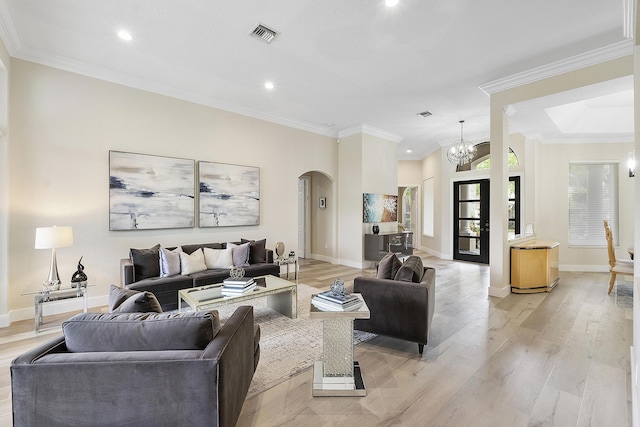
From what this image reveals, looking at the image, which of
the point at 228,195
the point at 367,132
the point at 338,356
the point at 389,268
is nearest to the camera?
the point at 338,356

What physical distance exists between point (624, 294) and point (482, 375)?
415cm

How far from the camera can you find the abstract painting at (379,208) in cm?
682

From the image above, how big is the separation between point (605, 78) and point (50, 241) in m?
6.84

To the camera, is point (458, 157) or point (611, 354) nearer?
point (611, 354)

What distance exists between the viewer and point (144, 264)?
3.84 meters

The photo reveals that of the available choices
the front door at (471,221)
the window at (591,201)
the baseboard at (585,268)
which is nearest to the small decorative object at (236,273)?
the front door at (471,221)

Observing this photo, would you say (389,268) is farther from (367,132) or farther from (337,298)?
(367,132)

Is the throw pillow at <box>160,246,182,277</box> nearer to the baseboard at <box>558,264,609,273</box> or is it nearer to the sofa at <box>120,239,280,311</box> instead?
the sofa at <box>120,239,280,311</box>

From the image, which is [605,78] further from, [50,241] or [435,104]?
[50,241]

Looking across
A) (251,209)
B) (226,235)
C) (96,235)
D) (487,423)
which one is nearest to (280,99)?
(251,209)

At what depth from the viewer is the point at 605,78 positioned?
353 centimetres

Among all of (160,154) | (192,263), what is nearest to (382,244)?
(192,263)

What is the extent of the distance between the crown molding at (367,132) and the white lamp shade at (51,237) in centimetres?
555

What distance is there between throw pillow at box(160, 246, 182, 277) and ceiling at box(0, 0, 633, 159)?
2584mm
